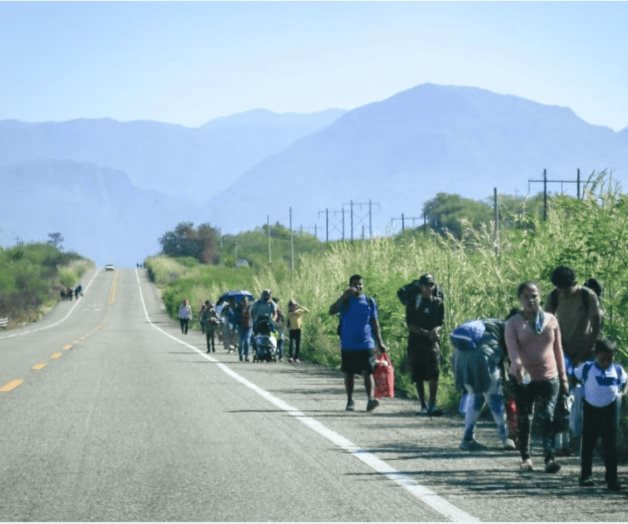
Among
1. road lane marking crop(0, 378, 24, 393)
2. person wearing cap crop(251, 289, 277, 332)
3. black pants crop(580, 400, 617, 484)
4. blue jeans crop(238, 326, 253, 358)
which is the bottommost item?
road lane marking crop(0, 378, 24, 393)

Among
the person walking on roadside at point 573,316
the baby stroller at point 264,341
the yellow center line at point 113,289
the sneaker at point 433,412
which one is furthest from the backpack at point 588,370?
the yellow center line at point 113,289

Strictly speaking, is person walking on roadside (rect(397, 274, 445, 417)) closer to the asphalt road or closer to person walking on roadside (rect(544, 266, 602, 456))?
the asphalt road

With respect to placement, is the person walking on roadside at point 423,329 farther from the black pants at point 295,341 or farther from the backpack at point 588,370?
the black pants at point 295,341

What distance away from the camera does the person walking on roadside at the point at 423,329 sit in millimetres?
16344

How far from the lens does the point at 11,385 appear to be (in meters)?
20.1

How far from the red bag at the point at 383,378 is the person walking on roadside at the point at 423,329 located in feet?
2.17

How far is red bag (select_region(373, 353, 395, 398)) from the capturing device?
1711cm

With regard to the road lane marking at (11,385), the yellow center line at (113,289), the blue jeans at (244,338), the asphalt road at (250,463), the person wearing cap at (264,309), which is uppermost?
the yellow center line at (113,289)

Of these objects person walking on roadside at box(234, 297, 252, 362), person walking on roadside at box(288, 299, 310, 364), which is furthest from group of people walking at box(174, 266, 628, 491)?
person walking on roadside at box(288, 299, 310, 364)

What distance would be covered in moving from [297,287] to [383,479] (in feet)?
97.6

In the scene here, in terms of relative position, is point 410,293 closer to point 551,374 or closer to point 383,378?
point 383,378

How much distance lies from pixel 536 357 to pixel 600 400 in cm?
95

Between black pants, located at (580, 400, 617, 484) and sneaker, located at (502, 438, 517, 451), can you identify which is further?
sneaker, located at (502, 438, 517, 451)

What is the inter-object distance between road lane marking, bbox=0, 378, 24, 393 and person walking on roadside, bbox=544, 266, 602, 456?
10.1 meters
